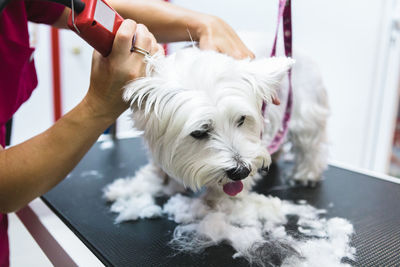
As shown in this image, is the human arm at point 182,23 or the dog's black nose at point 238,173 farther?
the human arm at point 182,23

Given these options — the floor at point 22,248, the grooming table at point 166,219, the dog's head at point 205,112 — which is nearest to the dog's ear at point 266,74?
the dog's head at point 205,112

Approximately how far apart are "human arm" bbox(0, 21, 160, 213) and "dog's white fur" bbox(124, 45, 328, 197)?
0.13 ft

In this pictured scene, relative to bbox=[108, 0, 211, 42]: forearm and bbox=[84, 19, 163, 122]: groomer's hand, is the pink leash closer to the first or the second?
bbox=[108, 0, 211, 42]: forearm

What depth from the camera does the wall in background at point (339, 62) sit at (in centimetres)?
212

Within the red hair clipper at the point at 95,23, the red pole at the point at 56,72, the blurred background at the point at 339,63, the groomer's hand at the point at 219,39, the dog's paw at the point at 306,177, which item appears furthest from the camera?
the red pole at the point at 56,72

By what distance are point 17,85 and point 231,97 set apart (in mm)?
418

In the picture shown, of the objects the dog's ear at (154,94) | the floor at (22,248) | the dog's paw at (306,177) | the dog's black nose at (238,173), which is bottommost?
the floor at (22,248)

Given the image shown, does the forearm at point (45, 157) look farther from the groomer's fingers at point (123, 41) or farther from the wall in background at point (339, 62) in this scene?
the wall in background at point (339, 62)

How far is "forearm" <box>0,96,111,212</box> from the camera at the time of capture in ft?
1.65

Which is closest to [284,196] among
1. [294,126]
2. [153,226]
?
[294,126]

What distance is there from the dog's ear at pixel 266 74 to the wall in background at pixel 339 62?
4.77ft

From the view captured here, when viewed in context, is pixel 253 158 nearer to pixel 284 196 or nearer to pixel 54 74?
pixel 284 196

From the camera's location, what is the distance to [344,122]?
234 centimetres

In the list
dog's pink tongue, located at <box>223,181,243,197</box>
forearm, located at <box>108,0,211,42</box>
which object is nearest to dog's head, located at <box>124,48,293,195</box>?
dog's pink tongue, located at <box>223,181,243,197</box>
